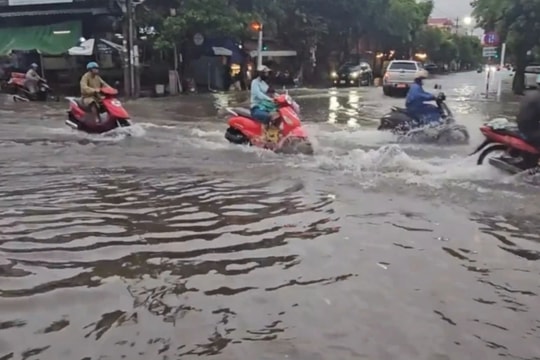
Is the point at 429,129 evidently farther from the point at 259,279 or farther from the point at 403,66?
the point at 403,66

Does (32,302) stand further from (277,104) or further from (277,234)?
(277,104)

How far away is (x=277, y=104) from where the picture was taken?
10727 mm

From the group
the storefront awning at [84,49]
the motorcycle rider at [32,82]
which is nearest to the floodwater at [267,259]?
the motorcycle rider at [32,82]

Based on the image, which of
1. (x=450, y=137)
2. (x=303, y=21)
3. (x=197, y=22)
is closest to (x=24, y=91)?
(x=197, y=22)

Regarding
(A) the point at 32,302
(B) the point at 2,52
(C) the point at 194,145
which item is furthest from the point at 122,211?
(B) the point at 2,52

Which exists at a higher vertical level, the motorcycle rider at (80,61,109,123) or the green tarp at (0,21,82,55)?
the green tarp at (0,21,82,55)

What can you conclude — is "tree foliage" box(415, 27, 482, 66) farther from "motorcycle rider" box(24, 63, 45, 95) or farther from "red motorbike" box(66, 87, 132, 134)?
"red motorbike" box(66, 87, 132, 134)

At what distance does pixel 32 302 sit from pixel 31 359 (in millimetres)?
868

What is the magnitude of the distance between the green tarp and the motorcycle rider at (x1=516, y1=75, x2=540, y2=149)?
2222 centimetres

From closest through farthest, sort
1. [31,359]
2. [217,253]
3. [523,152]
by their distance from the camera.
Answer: [31,359] → [217,253] → [523,152]

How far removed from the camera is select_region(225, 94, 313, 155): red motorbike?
10.6 meters

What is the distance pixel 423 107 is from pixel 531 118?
4.86 m

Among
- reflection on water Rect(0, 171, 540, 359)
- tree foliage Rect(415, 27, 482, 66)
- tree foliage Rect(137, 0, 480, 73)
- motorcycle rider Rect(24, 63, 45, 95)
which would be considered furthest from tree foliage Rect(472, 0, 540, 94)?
tree foliage Rect(415, 27, 482, 66)

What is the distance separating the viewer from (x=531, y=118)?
8.30 metres
